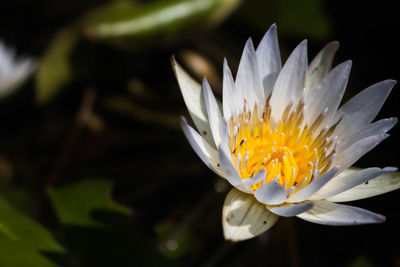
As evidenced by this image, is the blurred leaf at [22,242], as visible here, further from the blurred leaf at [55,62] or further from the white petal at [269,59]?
the blurred leaf at [55,62]

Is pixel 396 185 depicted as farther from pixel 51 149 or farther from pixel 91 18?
pixel 51 149

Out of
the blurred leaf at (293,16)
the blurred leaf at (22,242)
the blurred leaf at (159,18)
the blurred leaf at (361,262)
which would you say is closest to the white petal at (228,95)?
the blurred leaf at (22,242)

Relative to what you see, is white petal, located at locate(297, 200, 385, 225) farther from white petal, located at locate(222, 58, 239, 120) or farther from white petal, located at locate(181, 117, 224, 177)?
white petal, located at locate(222, 58, 239, 120)

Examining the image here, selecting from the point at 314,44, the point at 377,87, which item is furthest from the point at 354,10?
the point at 377,87

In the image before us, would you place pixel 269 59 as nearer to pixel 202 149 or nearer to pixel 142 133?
pixel 202 149

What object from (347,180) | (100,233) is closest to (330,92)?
(347,180)

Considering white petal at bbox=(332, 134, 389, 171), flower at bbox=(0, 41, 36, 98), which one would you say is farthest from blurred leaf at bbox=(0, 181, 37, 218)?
white petal at bbox=(332, 134, 389, 171)
